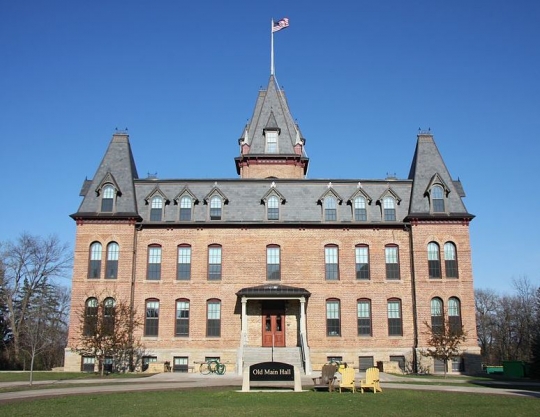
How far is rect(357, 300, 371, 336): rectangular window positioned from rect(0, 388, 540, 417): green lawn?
46.6 feet

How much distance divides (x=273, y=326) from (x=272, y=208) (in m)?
7.78

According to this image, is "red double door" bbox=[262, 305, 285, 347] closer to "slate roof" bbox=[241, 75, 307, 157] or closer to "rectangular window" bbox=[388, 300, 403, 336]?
"rectangular window" bbox=[388, 300, 403, 336]

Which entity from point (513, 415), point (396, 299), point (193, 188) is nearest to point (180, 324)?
point (193, 188)

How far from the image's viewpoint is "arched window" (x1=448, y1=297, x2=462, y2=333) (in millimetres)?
35344

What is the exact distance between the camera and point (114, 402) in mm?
18281

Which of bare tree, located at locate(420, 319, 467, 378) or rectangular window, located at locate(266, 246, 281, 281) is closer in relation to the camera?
bare tree, located at locate(420, 319, 467, 378)

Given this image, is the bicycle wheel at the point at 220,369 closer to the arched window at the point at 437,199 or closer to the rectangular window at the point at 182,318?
the rectangular window at the point at 182,318

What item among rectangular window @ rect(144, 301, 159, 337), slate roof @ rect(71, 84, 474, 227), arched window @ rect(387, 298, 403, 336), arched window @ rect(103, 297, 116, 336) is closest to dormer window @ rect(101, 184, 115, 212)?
slate roof @ rect(71, 84, 474, 227)

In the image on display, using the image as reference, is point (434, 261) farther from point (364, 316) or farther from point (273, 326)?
point (273, 326)

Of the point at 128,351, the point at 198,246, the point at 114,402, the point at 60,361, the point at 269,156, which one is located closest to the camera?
the point at 114,402

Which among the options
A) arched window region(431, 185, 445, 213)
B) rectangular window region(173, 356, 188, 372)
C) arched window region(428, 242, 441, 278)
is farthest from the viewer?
arched window region(431, 185, 445, 213)

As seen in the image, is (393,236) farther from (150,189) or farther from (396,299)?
(150,189)

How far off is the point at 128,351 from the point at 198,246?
782cm

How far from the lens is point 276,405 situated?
56.9 feet
